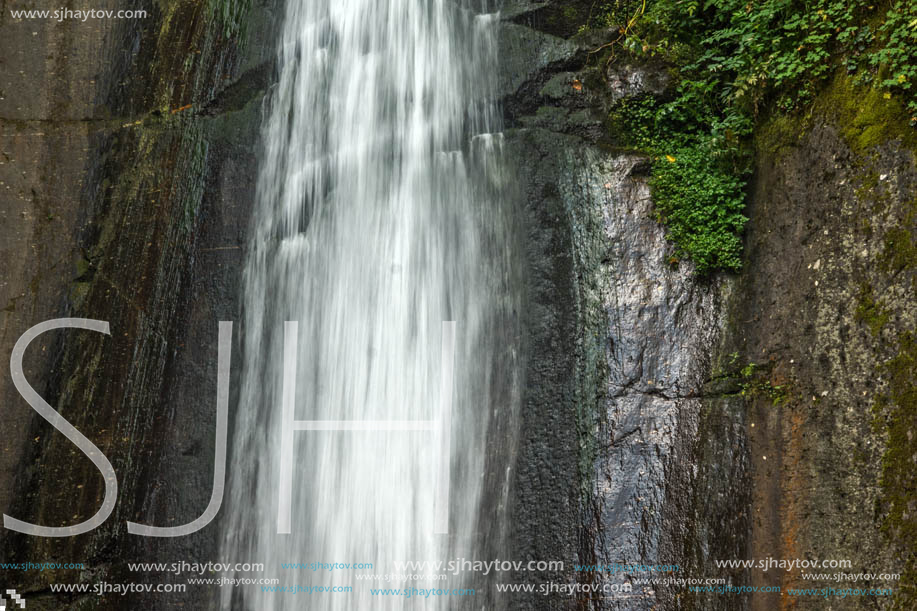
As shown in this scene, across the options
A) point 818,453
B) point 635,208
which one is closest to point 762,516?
point 818,453

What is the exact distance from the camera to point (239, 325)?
4.93 meters

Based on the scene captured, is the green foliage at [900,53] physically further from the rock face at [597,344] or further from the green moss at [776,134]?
the rock face at [597,344]

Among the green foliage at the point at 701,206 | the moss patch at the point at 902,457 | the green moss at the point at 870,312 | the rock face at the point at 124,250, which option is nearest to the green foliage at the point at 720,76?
the green foliage at the point at 701,206

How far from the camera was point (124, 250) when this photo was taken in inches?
202

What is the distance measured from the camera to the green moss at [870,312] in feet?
11.9

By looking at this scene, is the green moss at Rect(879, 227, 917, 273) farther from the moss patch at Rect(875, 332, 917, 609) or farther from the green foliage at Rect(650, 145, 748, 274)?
the green foliage at Rect(650, 145, 748, 274)

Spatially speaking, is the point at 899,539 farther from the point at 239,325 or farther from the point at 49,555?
the point at 49,555

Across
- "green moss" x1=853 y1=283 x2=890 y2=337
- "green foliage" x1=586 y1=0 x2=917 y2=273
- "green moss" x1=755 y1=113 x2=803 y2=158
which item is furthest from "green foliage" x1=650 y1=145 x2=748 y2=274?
"green moss" x1=853 y1=283 x2=890 y2=337

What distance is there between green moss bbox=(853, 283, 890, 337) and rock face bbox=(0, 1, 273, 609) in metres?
4.23

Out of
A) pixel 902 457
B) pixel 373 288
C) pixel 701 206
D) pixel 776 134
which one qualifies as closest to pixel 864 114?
pixel 776 134

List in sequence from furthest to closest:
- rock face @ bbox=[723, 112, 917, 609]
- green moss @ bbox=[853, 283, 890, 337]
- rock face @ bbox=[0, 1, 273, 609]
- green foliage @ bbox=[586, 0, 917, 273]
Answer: rock face @ bbox=[0, 1, 273, 609]
green foliage @ bbox=[586, 0, 917, 273]
green moss @ bbox=[853, 283, 890, 337]
rock face @ bbox=[723, 112, 917, 609]

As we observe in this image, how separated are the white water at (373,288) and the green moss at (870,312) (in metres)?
2.15

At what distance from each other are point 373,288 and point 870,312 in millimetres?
3200

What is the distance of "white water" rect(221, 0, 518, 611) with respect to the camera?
176 inches
